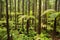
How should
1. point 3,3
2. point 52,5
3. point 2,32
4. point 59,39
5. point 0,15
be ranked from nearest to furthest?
point 2,32 < point 59,39 < point 0,15 < point 3,3 < point 52,5

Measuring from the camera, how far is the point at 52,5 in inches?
1080

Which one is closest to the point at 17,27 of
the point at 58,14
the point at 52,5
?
the point at 58,14

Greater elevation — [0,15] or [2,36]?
[0,15]

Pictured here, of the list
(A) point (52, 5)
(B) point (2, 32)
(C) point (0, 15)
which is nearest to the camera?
(B) point (2, 32)

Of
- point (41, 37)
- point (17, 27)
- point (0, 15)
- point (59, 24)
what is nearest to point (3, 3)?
point (0, 15)

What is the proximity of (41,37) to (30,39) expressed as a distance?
0.98 meters

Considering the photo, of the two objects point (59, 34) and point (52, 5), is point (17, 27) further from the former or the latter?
point (52, 5)

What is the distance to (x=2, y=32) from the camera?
34.3 feet

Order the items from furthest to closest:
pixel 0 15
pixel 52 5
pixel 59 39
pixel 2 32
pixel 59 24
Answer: pixel 52 5
pixel 0 15
pixel 59 24
pixel 59 39
pixel 2 32

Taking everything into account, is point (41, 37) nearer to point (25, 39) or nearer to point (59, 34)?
point (25, 39)

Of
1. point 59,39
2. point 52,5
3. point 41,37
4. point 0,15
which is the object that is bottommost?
point 59,39

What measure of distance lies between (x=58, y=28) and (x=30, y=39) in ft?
15.2

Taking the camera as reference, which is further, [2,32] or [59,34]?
[59,34]

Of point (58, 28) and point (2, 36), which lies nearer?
point (2, 36)
